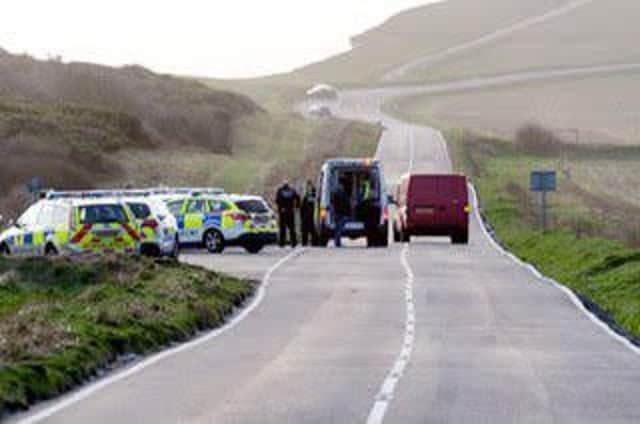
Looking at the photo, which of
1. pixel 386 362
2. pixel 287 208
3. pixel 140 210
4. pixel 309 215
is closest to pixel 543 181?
pixel 309 215

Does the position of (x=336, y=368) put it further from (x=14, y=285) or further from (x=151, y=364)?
(x=14, y=285)

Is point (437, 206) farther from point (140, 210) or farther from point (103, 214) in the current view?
point (103, 214)

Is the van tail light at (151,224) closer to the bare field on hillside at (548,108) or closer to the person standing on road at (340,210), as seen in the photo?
the person standing on road at (340,210)

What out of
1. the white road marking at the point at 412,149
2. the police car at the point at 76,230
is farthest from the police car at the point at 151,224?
the white road marking at the point at 412,149

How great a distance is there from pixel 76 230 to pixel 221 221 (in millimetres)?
10574

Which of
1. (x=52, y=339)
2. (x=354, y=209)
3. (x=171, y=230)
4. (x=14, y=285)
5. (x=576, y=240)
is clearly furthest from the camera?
(x=354, y=209)

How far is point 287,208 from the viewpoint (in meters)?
51.0

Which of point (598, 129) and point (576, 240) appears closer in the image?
point (576, 240)

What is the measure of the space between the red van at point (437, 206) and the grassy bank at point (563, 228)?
160 centimetres

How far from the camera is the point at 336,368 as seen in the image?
2059cm

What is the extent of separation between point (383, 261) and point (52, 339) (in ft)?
80.6

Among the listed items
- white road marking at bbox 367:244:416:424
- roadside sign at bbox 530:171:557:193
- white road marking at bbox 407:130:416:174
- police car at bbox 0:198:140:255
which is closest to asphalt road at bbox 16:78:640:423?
white road marking at bbox 367:244:416:424

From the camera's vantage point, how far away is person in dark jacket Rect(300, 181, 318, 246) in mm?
52531

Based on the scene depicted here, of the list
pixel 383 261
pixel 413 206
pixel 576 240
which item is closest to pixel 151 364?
pixel 383 261
